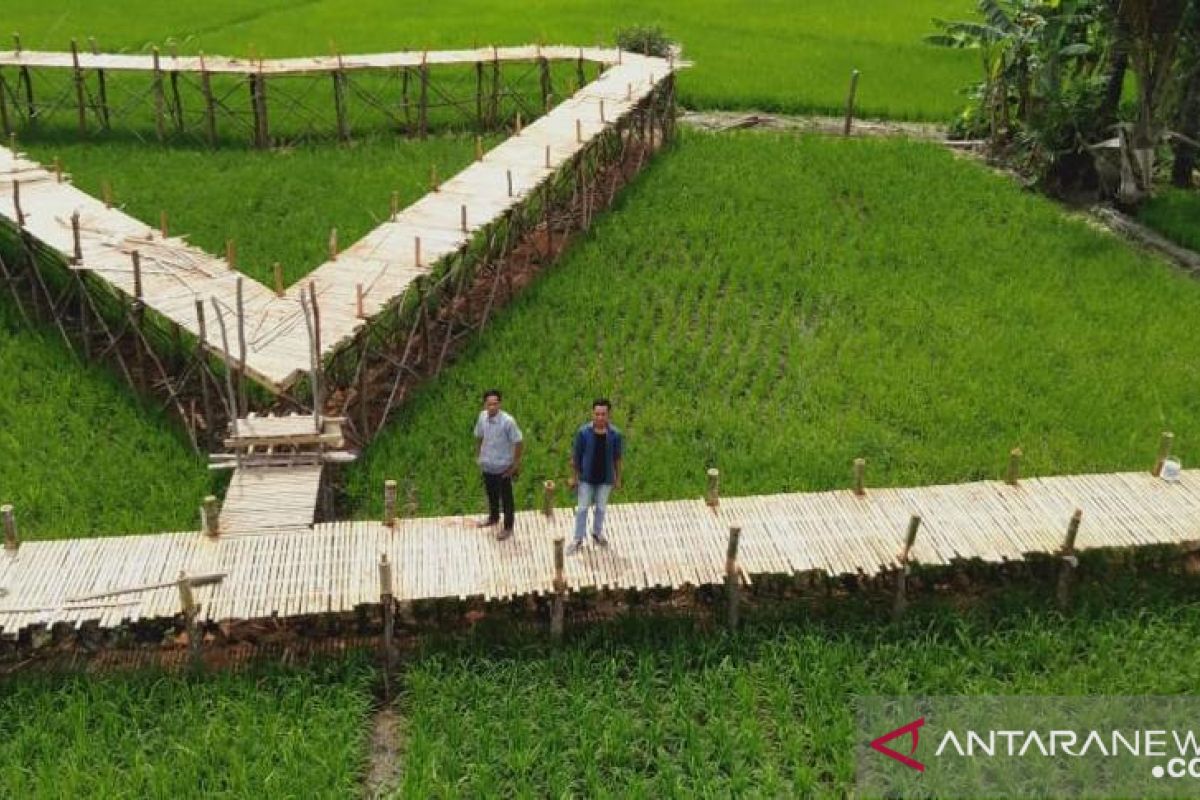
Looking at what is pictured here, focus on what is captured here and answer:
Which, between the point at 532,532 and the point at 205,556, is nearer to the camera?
the point at 205,556

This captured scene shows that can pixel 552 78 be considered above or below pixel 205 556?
above

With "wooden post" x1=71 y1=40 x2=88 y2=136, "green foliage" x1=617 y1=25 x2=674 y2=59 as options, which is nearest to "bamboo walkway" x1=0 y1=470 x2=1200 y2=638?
"wooden post" x1=71 y1=40 x2=88 y2=136

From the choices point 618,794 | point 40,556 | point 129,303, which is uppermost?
point 129,303

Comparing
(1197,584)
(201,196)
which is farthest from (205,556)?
(201,196)

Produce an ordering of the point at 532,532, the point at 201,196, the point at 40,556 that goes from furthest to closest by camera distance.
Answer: the point at 201,196
the point at 532,532
the point at 40,556

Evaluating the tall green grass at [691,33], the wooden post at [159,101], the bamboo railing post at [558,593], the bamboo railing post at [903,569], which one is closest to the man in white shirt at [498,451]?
the bamboo railing post at [558,593]

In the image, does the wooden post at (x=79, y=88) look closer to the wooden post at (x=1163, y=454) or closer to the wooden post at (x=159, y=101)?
the wooden post at (x=159, y=101)

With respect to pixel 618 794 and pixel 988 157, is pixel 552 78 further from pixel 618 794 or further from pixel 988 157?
pixel 618 794

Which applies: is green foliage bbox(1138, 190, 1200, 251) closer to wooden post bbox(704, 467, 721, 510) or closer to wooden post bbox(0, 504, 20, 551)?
wooden post bbox(704, 467, 721, 510)
